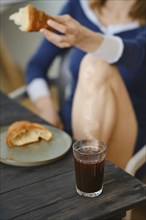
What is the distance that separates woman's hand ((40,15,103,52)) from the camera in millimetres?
1245

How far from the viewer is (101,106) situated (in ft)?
4.86

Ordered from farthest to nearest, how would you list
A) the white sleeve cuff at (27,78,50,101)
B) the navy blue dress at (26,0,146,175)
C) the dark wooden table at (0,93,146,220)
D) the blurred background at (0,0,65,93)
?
the blurred background at (0,0,65,93) < the white sleeve cuff at (27,78,50,101) < the navy blue dress at (26,0,146,175) < the dark wooden table at (0,93,146,220)

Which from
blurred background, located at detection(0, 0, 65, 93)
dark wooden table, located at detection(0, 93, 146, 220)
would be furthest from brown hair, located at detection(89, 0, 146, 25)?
blurred background, located at detection(0, 0, 65, 93)

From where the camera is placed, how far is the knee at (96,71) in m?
1.47

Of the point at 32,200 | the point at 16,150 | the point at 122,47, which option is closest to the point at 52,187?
the point at 32,200

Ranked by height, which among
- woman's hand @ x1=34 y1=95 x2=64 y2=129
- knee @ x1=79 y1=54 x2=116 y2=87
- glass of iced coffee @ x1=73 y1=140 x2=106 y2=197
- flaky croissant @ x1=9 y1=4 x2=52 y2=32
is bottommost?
woman's hand @ x1=34 y1=95 x2=64 y2=129

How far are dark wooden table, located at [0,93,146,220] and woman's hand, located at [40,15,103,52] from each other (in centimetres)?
34

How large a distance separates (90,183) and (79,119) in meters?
0.57

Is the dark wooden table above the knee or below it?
above

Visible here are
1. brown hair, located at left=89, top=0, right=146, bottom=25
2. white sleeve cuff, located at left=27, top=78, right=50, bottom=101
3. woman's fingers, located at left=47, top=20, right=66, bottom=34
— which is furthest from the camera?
white sleeve cuff, located at left=27, top=78, right=50, bottom=101

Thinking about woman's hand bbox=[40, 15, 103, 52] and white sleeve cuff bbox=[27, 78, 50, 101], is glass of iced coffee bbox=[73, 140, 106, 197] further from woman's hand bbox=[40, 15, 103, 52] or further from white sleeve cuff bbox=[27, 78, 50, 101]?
white sleeve cuff bbox=[27, 78, 50, 101]

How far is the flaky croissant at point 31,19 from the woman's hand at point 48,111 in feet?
2.03

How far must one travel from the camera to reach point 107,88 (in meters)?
1.49

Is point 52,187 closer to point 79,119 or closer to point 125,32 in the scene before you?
point 79,119
